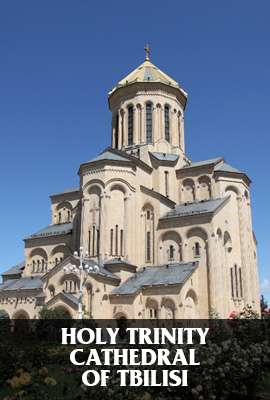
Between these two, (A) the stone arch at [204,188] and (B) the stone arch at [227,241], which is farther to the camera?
(A) the stone arch at [204,188]

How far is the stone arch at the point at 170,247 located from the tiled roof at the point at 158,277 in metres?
1.37

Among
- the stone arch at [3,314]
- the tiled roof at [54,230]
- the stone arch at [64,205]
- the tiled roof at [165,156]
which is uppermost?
the tiled roof at [165,156]

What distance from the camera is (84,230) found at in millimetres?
32156

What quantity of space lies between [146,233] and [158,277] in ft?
17.4

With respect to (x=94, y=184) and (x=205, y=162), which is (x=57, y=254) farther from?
(x=205, y=162)

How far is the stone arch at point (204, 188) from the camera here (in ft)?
119

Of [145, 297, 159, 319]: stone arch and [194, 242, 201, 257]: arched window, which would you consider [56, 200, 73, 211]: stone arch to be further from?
[145, 297, 159, 319]: stone arch

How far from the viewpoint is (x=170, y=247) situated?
32312 millimetres

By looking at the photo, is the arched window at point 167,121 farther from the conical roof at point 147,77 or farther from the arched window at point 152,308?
the arched window at point 152,308

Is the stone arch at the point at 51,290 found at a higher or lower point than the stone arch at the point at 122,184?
lower

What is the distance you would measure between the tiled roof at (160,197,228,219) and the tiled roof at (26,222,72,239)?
9.51 m

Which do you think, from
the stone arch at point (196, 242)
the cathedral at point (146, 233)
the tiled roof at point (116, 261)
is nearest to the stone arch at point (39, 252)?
the cathedral at point (146, 233)

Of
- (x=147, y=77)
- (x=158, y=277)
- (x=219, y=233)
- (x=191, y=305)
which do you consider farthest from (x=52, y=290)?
(x=147, y=77)

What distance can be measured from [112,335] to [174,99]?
3380 cm
